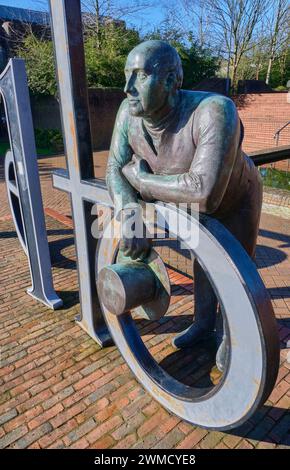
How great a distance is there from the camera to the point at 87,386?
2.91 m

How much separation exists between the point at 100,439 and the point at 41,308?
196cm

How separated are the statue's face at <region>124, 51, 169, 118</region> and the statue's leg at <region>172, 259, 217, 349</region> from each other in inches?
56.7

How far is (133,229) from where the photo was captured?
2.04 metres

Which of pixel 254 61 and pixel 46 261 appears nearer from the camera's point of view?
pixel 46 261

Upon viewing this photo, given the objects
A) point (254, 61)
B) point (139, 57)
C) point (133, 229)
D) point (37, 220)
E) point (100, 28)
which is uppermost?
point (100, 28)

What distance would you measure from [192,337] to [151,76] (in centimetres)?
239

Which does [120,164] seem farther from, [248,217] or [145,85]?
[248,217]

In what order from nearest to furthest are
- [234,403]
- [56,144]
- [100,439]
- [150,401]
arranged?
[234,403] < [100,439] < [150,401] < [56,144]

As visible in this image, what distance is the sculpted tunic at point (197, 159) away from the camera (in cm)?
167

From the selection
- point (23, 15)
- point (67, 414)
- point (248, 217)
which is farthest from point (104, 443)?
point (23, 15)

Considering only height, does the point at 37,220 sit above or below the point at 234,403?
above

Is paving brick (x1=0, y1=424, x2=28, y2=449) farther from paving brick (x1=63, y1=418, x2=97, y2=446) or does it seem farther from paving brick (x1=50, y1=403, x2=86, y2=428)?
paving brick (x1=63, y1=418, x2=97, y2=446)

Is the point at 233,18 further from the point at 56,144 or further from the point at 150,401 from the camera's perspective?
the point at 150,401

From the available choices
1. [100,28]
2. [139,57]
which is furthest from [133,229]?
[100,28]
